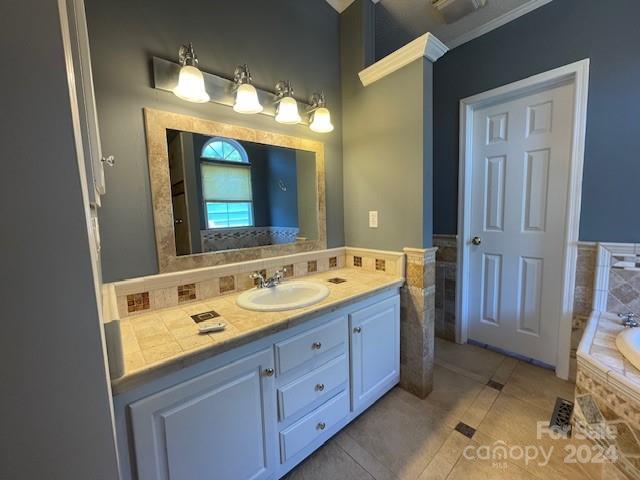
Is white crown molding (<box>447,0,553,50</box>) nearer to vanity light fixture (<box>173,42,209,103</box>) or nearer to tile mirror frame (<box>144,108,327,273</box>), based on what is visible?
tile mirror frame (<box>144,108,327,273</box>)

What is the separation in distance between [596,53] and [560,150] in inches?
22.2

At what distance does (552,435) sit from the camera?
1.41 meters

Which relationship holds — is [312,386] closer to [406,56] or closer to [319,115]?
[319,115]

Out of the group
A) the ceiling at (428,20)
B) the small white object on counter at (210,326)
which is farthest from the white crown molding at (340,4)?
the small white object on counter at (210,326)

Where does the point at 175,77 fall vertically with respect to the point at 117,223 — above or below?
above

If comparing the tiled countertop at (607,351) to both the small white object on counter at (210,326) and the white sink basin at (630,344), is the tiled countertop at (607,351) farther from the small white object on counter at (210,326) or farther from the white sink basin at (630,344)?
the small white object on counter at (210,326)

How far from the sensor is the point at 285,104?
1.50 m

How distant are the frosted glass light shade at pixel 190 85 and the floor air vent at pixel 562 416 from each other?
8.35 feet

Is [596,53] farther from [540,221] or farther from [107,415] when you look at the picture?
[107,415]

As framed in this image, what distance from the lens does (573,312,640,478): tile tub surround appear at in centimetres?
107

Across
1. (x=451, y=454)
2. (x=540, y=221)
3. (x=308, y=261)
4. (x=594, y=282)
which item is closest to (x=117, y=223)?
(x=308, y=261)

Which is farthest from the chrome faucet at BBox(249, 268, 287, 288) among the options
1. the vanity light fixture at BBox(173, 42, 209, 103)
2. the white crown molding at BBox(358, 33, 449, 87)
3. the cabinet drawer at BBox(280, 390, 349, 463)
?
the white crown molding at BBox(358, 33, 449, 87)

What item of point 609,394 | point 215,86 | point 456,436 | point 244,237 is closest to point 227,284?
point 244,237

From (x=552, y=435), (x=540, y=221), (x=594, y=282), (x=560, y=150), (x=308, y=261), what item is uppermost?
(x=560, y=150)
